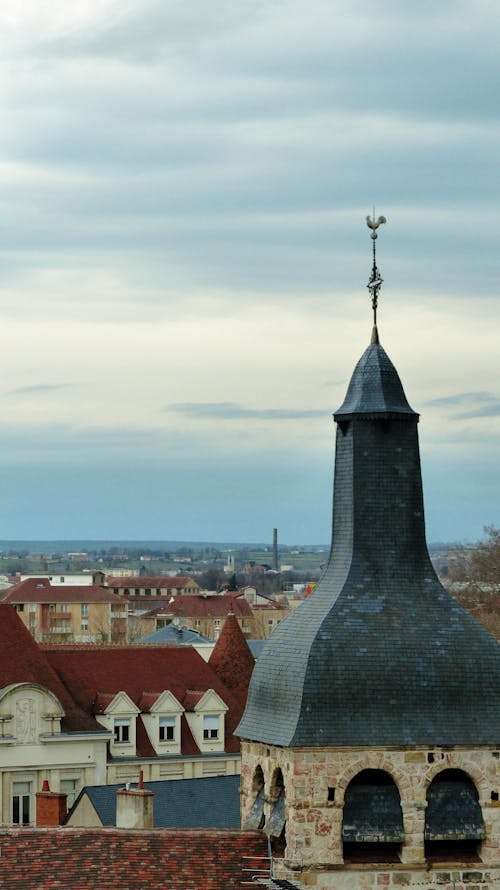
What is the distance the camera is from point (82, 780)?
73438mm

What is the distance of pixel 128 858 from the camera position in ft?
103

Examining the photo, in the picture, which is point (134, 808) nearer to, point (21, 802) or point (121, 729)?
point (21, 802)

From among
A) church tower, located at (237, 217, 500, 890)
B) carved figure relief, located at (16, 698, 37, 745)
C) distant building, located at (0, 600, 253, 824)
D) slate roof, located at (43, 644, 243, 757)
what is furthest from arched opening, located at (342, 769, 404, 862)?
slate roof, located at (43, 644, 243, 757)

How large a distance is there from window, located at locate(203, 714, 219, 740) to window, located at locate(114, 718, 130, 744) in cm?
351

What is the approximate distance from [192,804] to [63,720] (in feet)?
80.3

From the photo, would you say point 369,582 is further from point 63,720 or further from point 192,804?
point 63,720

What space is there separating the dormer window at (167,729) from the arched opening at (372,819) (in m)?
48.3

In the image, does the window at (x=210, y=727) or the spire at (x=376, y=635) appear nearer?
the spire at (x=376, y=635)

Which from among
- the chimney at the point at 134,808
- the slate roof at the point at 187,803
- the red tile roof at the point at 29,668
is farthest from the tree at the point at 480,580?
the chimney at the point at 134,808

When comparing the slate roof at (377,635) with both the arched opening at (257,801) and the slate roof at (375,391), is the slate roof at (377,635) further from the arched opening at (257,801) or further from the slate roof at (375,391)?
the arched opening at (257,801)

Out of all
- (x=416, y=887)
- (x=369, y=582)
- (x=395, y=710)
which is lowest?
(x=416, y=887)

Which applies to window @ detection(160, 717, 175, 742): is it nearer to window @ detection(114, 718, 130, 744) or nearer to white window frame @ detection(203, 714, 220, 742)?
white window frame @ detection(203, 714, 220, 742)

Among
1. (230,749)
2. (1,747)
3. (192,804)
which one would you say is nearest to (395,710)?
(192,804)

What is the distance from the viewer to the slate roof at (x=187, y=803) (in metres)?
49.0
